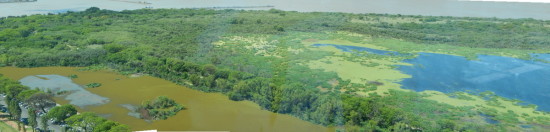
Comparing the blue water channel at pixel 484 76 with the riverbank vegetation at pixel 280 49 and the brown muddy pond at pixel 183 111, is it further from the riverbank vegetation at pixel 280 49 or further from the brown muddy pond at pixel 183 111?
the brown muddy pond at pixel 183 111

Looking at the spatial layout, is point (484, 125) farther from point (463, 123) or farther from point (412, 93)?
point (412, 93)

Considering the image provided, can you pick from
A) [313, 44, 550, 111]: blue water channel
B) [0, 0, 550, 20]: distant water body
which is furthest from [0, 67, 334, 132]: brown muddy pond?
[0, 0, 550, 20]: distant water body

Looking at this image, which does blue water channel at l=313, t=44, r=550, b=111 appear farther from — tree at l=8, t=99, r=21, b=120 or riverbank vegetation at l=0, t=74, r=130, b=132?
tree at l=8, t=99, r=21, b=120

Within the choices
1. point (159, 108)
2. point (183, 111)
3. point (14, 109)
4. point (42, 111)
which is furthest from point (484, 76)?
point (14, 109)

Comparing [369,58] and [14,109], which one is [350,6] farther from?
[14,109]

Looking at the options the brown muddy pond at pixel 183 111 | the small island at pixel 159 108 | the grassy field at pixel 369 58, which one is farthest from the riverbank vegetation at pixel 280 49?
the small island at pixel 159 108
